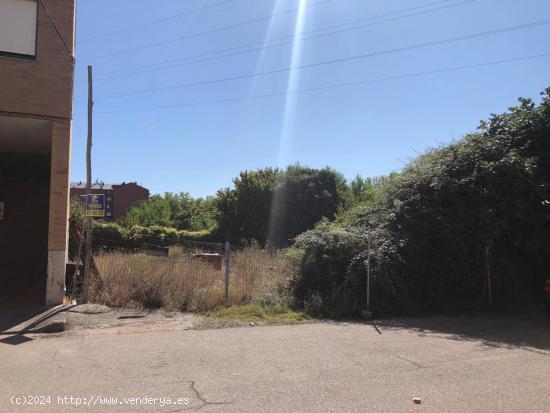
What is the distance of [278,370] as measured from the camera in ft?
21.9

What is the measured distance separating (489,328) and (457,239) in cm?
265

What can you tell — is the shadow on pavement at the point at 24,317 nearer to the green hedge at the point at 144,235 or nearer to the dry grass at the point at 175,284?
the dry grass at the point at 175,284

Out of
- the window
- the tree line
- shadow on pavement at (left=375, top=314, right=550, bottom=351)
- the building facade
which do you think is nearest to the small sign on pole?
the building facade

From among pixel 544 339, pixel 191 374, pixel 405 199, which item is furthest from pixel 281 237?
pixel 191 374

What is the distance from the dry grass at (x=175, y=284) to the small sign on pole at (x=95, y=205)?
1.48 meters

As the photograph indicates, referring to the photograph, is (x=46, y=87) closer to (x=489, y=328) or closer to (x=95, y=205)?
(x=95, y=205)

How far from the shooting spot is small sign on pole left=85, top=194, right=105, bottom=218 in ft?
38.2

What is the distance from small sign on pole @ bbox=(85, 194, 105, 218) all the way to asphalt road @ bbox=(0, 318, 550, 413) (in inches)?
135

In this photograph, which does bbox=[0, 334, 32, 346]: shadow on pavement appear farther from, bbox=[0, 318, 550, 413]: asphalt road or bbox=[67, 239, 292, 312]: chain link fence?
bbox=[67, 239, 292, 312]: chain link fence

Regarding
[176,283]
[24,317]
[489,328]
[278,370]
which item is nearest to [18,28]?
[24,317]

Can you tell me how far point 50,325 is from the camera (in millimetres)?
9094

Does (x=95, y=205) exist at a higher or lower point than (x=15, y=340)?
higher

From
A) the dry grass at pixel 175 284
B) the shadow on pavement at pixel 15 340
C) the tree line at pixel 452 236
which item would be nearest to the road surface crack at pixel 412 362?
the tree line at pixel 452 236

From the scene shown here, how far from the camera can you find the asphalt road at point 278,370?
534 cm
